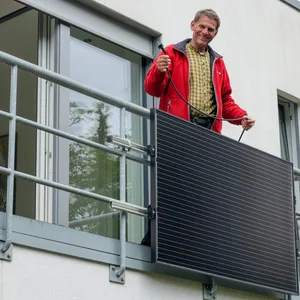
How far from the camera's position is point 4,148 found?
9547mm

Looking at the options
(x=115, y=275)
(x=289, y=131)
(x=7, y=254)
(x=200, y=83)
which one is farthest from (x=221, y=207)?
(x=289, y=131)

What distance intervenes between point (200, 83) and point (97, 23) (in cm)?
117

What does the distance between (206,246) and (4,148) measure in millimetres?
3088

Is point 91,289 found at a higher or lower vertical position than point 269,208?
lower

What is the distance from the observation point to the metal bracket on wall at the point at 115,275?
6.61 meters

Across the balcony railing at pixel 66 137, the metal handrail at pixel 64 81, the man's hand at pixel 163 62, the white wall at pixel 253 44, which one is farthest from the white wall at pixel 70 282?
the white wall at pixel 253 44

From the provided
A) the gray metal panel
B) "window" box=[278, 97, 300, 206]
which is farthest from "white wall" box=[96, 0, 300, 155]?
"window" box=[278, 97, 300, 206]

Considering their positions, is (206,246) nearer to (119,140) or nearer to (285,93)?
(119,140)

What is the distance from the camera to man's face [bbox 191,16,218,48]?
7551mm

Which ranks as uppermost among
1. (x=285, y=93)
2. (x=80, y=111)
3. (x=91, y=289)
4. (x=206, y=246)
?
(x=285, y=93)

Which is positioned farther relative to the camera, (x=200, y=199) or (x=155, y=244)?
(x=200, y=199)

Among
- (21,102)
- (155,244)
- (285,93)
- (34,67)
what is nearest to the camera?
(34,67)

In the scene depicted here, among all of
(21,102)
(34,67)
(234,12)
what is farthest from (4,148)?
(34,67)

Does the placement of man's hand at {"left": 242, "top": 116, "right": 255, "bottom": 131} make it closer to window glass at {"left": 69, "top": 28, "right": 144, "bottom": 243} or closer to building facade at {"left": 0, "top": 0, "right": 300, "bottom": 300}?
building facade at {"left": 0, "top": 0, "right": 300, "bottom": 300}
